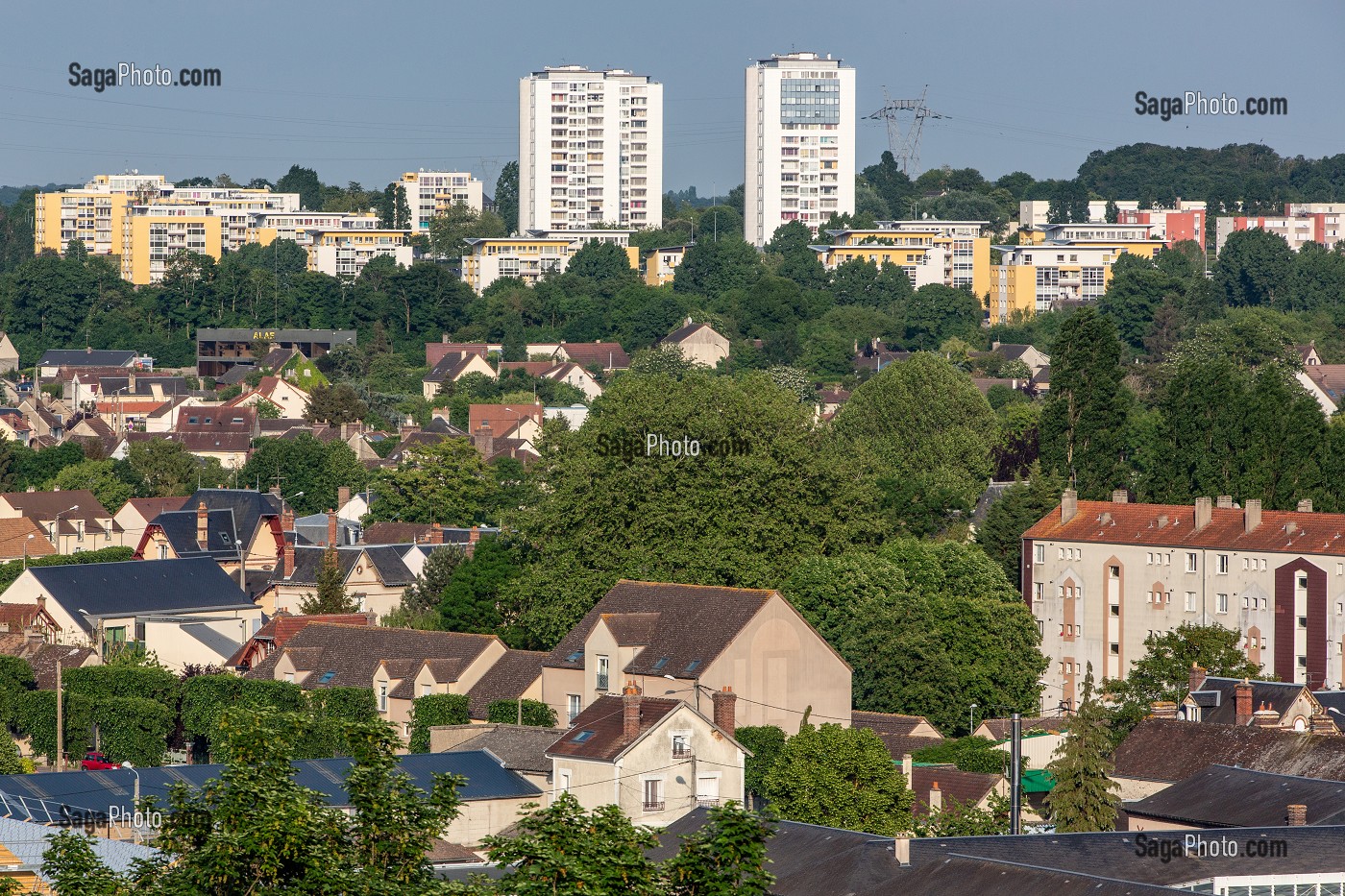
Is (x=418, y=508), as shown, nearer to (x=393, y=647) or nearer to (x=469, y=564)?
(x=469, y=564)

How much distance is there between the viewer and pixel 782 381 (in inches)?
4953

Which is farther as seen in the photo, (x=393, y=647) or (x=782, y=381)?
(x=782, y=381)

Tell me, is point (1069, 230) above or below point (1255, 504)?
above

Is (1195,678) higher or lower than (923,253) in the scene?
lower

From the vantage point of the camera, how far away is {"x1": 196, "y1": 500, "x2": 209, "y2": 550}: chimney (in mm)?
77188

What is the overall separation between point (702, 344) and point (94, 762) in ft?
309

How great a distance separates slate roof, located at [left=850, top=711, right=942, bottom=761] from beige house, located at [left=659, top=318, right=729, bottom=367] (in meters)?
90.3

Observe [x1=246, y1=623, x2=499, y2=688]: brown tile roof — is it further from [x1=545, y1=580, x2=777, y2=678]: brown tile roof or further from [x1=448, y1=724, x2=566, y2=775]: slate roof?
[x1=448, y1=724, x2=566, y2=775]: slate roof

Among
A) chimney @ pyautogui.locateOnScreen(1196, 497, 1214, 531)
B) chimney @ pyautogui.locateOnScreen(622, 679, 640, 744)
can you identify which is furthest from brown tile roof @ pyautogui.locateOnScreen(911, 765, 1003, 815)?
chimney @ pyautogui.locateOnScreen(1196, 497, 1214, 531)

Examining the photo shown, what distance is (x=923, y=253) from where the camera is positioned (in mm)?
174750

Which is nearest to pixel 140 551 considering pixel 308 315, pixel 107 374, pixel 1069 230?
pixel 107 374

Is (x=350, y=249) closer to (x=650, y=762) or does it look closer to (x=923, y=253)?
(x=923, y=253)

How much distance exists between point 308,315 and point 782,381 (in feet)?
157

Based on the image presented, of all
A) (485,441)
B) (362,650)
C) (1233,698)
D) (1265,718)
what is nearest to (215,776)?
(362,650)
